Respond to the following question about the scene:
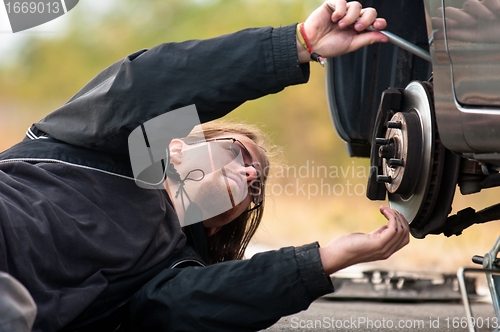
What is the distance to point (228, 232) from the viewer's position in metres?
2.52

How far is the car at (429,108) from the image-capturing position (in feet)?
4.91

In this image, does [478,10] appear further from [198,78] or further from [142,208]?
[142,208]

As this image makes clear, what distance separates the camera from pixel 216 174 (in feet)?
6.94

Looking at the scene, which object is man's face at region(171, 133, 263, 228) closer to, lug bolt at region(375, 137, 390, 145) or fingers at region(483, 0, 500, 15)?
lug bolt at region(375, 137, 390, 145)

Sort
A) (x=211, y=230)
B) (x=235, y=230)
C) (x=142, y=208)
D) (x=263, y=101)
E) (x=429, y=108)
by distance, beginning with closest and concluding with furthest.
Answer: (x=429, y=108) < (x=142, y=208) < (x=211, y=230) < (x=235, y=230) < (x=263, y=101)

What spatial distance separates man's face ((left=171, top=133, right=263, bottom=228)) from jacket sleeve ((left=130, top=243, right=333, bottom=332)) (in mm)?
303

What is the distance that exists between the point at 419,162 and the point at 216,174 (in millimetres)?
626

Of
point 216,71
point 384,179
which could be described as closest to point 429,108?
point 384,179

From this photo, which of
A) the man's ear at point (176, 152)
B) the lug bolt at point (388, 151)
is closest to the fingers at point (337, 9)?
the lug bolt at point (388, 151)

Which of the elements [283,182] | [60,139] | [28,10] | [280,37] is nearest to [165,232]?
[60,139]

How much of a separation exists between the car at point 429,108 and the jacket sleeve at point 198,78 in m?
0.37

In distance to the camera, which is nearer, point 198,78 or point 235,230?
point 198,78

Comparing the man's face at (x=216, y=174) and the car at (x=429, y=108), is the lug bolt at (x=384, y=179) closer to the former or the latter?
the car at (x=429, y=108)

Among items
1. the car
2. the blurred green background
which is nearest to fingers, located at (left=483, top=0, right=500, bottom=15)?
the car
